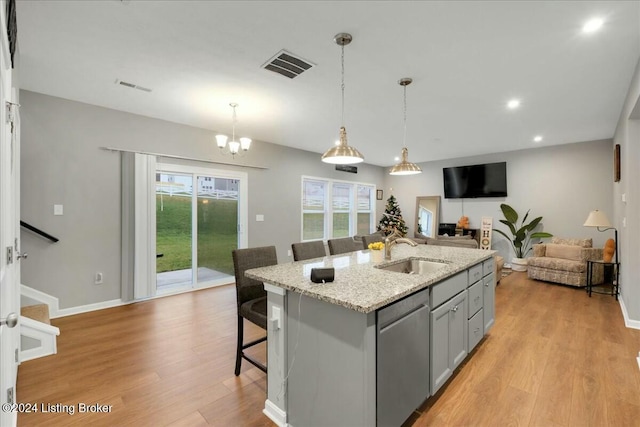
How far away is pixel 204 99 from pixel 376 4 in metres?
2.47

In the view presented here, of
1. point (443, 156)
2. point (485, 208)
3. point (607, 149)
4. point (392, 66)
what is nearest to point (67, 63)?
point (392, 66)

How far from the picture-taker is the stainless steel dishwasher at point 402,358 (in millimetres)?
1517

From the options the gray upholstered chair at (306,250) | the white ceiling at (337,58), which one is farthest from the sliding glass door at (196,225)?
the gray upholstered chair at (306,250)

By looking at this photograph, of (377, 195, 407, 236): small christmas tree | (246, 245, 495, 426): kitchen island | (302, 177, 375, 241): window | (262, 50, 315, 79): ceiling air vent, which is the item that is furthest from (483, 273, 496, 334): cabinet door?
(377, 195, 407, 236): small christmas tree

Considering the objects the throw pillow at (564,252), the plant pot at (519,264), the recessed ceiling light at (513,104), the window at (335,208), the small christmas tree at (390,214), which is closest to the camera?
the recessed ceiling light at (513,104)

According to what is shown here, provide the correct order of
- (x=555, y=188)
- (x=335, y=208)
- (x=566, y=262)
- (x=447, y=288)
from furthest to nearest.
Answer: (x=335, y=208)
(x=555, y=188)
(x=566, y=262)
(x=447, y=288)

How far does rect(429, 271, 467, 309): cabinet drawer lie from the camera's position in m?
1.97

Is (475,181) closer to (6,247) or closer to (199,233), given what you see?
(199,233)

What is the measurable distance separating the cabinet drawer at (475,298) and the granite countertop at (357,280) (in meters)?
0.25

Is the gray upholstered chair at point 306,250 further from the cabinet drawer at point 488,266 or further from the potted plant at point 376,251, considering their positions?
the cabinet drawer at point 488,266

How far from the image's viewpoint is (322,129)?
193 inches

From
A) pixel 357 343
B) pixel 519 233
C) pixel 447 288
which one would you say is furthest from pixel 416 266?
pixel 519 233

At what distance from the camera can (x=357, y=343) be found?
1.46m

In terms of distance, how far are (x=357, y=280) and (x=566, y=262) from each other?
5.17 m
